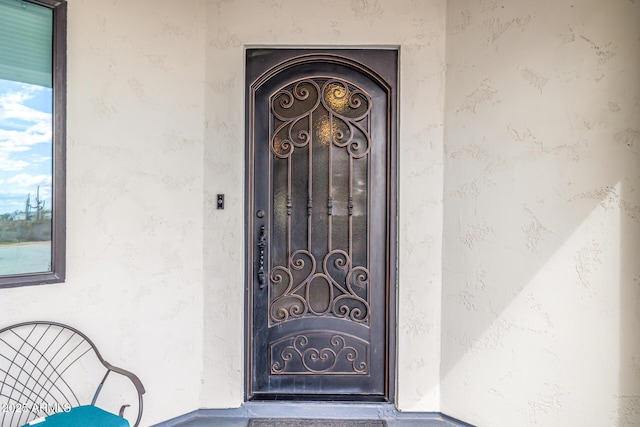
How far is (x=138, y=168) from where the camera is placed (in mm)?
1854

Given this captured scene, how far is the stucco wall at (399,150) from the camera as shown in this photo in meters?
2.04

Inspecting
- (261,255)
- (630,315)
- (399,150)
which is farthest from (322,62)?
(630,315)

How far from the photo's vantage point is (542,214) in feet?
5.64

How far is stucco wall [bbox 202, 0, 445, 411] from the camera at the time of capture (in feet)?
6.69

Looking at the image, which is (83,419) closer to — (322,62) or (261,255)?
(261,255)

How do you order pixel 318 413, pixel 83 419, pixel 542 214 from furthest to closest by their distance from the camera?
1. pixel 318 413
2. pixel 542 214
3. pixel 83 419

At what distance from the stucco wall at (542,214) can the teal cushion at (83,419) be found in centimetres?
169

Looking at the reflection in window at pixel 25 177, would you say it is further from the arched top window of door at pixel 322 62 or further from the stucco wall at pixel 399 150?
the arched top window of door at pixel 322 62

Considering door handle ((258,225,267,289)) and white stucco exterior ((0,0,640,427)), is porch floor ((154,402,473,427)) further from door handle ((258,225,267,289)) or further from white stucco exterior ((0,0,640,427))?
door handle ((258,225,267,289))

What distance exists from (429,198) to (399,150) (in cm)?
33

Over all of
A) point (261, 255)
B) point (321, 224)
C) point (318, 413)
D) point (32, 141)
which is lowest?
point (318, 413)

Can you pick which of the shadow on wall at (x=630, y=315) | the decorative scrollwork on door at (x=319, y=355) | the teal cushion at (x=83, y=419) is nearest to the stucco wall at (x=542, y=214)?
the shadow on wall at (x=630, y=315)

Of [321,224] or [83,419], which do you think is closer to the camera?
[83,419]

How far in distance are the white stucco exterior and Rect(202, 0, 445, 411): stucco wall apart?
0.01 meters
